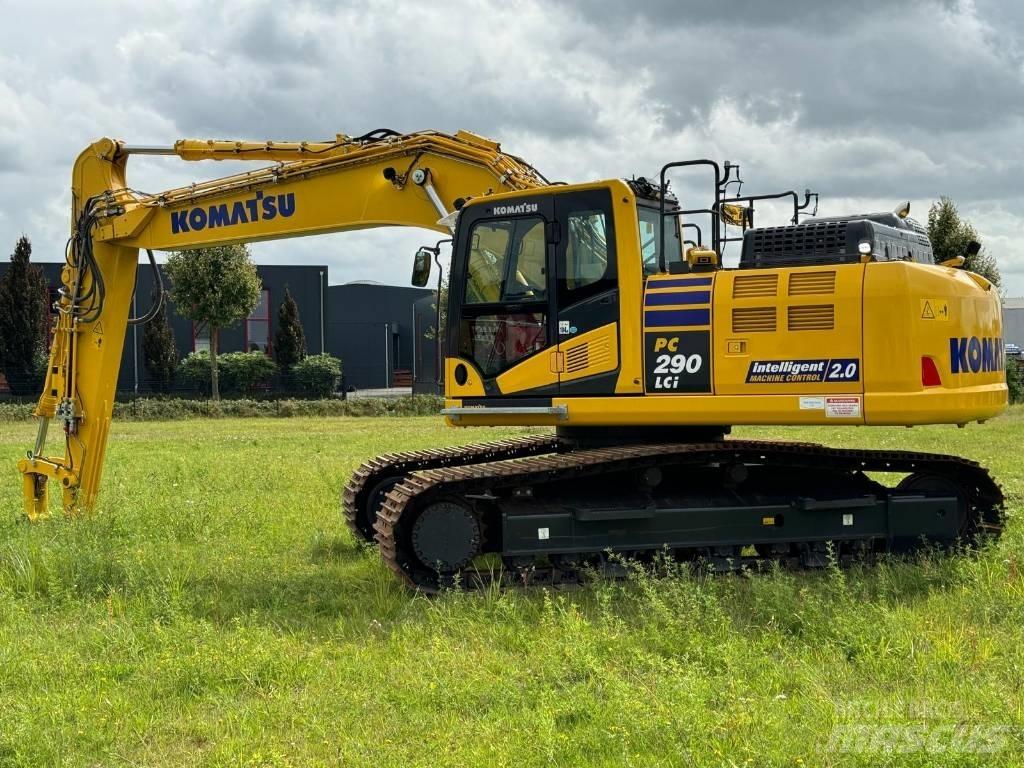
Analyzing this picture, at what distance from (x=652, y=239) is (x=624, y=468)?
1.91 m

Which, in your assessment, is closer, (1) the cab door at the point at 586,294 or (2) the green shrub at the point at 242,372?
(1) the cab door at the point at 586,294

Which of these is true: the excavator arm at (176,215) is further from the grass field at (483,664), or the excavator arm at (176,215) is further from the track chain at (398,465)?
the track chain at (398,465)

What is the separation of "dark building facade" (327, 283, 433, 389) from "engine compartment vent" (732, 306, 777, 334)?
143 ft

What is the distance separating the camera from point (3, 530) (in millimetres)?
9461

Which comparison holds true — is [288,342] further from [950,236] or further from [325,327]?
[950,236]

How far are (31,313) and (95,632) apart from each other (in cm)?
3530

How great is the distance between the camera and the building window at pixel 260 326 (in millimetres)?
45188

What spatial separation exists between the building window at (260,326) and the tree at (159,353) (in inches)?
213

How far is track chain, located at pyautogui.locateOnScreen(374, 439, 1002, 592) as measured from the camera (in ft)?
24.2

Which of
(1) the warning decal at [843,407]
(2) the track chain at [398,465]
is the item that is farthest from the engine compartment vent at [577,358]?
(1) the warning decal at [843,407]

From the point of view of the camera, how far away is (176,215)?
9883 mm

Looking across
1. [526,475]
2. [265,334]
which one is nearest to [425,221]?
[526,475]

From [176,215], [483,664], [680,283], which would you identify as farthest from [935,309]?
[176,215]

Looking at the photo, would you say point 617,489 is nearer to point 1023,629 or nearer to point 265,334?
point 1023,629
